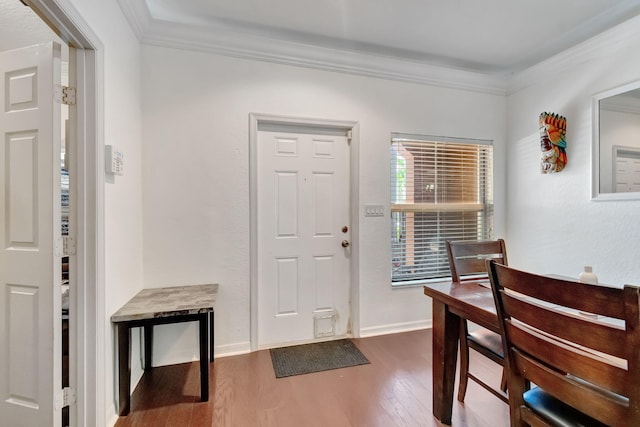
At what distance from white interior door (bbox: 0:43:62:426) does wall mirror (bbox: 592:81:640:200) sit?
377 cm

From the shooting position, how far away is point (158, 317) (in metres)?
1.76

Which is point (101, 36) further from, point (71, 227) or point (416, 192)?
point (416, 192)

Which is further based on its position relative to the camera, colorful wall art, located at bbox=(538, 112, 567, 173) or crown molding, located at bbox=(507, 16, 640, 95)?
colorful wall art, located at bbox=(538, 112, 567, 173)

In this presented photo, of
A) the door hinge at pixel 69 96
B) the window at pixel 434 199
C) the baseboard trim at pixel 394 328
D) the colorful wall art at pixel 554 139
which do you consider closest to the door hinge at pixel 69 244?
the door hinge at pixel 69 96

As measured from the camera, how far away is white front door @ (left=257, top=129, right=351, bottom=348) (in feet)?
8.39

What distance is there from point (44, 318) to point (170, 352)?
1040 mm

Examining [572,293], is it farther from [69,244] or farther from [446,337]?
[69,244]

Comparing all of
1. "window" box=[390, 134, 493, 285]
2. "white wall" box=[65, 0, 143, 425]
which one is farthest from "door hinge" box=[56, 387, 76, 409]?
"window" box=[390, 134, 493, 285]

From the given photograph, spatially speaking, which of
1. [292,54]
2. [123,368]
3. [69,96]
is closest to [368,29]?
[292,54]

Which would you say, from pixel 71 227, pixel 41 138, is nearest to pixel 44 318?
pixel 71 227

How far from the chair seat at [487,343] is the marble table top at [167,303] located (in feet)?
5.18

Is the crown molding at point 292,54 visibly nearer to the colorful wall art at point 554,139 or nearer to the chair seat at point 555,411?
the colorful wall art at point 554,139

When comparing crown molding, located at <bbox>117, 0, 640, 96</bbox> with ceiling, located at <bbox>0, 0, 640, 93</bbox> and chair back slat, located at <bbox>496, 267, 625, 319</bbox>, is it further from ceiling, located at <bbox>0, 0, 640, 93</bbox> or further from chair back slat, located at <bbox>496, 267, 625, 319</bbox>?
chair back slat, located at <bbox>496, 267, 625, 319</bbox>

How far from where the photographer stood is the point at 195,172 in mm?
2344
